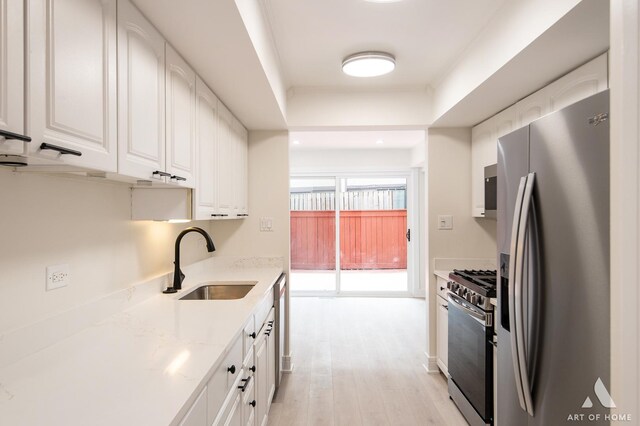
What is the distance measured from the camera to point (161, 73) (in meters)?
1.45

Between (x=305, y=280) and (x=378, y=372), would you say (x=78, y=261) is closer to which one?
(x=378, y=372)

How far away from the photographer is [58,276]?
1205mm

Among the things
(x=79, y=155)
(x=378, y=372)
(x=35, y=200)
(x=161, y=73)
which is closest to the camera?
(x=79, y=155)

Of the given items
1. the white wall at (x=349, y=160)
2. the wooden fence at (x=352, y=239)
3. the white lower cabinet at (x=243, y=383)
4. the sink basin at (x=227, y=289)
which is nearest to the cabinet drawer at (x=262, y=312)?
the white lower cabinet at (x=243, y=383)

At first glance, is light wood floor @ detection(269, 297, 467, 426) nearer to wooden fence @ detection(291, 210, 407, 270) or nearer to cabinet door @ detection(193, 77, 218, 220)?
wooden fence @ detection(291, 210, 407, 270)

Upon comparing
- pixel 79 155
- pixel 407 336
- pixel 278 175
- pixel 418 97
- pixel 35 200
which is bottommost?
pixel 407 336

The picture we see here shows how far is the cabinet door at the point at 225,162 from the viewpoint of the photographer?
→ 7.36 ft

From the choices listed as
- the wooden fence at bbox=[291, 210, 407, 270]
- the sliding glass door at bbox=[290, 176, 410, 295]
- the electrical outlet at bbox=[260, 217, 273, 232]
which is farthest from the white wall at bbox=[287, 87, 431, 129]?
the wooden fence at bbox=[291, 210, 407, 270]

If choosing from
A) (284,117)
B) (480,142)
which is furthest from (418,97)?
(284,117)

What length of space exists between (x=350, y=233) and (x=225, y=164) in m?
3.70

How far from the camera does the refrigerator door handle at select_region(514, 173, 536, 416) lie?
4.02 ft

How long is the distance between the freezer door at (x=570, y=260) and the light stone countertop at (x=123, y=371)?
116 cm

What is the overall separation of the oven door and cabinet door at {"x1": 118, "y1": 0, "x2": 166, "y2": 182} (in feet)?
6.52

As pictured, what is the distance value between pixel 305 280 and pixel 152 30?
15.7 ft
